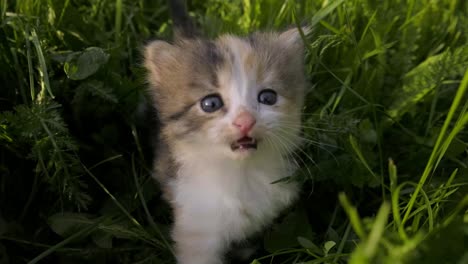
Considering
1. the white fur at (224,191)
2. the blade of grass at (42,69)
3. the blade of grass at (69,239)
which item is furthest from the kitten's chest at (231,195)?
the blade of grass at (42,69)

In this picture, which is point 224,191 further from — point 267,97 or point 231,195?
point 267,97

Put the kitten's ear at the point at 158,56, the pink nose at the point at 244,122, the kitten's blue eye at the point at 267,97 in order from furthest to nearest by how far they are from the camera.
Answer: the kitten's ear at the point at 158,56, the kitten's blue eye at the point at 267,97, the pink nose at the point at 244,122

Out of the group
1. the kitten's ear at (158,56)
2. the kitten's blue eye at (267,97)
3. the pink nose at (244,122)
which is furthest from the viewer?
the kitten's ear at (158,56)

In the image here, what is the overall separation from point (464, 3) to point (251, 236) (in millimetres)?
1386

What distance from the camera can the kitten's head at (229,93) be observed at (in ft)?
4.28

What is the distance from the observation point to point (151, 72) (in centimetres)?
155

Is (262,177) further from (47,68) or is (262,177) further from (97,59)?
(47,68)

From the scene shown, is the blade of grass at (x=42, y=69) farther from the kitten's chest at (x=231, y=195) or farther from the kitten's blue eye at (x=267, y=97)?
the kitten's blue eye at (x=267, y=97)

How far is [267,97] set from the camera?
1380mm

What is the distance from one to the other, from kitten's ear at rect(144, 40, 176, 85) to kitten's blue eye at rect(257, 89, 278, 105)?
0.92ft

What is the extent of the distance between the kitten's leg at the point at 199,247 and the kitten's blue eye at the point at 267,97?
0.36m

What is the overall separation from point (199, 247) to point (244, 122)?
38cm

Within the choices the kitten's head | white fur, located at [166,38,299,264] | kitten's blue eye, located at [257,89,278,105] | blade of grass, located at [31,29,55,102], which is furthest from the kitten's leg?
blade of grass, located at [31,29,55,102]

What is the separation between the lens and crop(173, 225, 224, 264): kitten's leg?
56.0 inches
